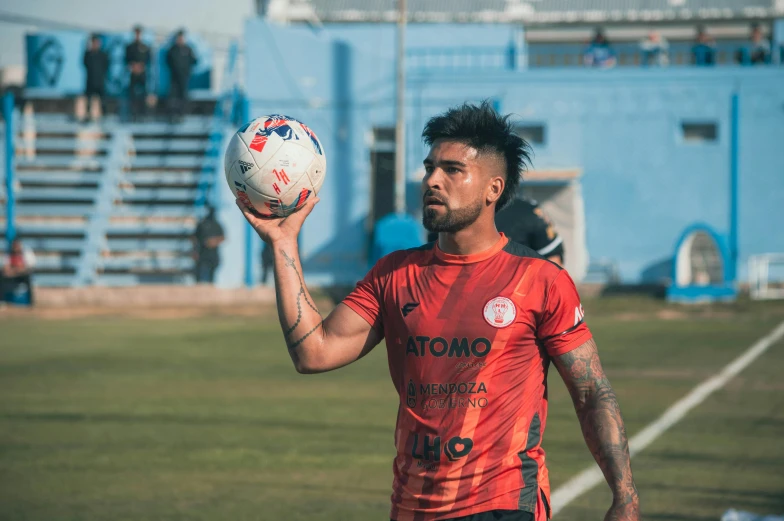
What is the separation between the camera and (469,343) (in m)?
4.00

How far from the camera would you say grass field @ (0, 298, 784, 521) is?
7.91 meters

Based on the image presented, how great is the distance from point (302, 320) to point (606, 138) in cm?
3087

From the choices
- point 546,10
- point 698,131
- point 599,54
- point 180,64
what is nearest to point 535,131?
point 599,54

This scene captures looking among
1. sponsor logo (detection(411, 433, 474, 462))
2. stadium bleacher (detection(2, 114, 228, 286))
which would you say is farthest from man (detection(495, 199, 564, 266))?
stadium bleacher (detection(2, 114, 228, 286))

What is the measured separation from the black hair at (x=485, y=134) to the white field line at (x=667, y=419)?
3.74 meters

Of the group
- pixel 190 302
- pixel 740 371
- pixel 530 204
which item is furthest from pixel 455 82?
pixel 530 204

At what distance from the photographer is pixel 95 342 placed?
755 inches

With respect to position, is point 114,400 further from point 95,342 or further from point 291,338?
point 291,338

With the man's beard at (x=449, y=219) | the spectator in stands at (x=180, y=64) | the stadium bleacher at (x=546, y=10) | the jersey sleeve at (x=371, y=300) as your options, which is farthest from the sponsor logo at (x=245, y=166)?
the stadium bleacher at (x=546, y=10)

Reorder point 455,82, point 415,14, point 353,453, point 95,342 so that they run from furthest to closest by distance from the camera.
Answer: point 415,14, point 455,82, point 95,342, point 353,453

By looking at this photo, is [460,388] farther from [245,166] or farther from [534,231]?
[534,231]

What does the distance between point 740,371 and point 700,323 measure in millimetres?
7995

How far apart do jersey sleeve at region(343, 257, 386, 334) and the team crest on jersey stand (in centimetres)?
44

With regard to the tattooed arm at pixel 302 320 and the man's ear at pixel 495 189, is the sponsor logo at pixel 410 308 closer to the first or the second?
the tattooed arm at pixel 302 320
